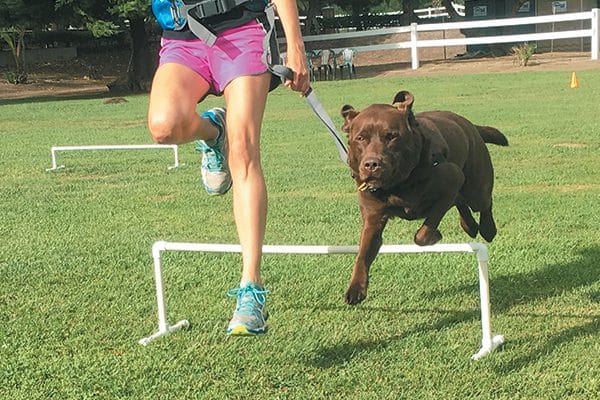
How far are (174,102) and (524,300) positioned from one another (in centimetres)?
234

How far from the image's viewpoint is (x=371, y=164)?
12.5ft

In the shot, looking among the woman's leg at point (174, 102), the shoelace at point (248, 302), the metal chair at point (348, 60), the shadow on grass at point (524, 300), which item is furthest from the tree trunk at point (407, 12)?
the shoelace at point (248, 302)

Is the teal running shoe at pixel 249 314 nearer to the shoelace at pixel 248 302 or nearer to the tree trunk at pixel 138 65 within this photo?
the shoelace at pixel 248 302

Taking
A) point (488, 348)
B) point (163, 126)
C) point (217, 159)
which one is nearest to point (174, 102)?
point (163, 126)

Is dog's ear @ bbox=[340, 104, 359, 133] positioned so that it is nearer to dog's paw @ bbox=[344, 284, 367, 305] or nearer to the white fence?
dog's paw @ bbox=[344, 284, 367, 305]

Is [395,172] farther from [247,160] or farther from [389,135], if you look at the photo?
[247,160]

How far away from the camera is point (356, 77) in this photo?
1316 inches

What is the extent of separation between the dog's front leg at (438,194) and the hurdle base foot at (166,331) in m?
1.33

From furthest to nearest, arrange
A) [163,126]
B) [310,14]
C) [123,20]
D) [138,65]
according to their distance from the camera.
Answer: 1. [310,14]
2. [138,65]
3. [123,20]
4. [163,126]

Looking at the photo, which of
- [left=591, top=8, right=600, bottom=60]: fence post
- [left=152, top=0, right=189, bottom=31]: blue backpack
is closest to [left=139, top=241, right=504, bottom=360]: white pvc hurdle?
[left=152, top=0, right=189, bottom=31]: blue backpack

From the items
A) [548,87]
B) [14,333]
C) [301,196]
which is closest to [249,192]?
[14,333]

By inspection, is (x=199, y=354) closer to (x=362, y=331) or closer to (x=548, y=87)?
(x=362, y=331)

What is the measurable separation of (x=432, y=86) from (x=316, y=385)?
69.8 feet

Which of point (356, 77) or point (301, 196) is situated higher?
point (301, 196)
